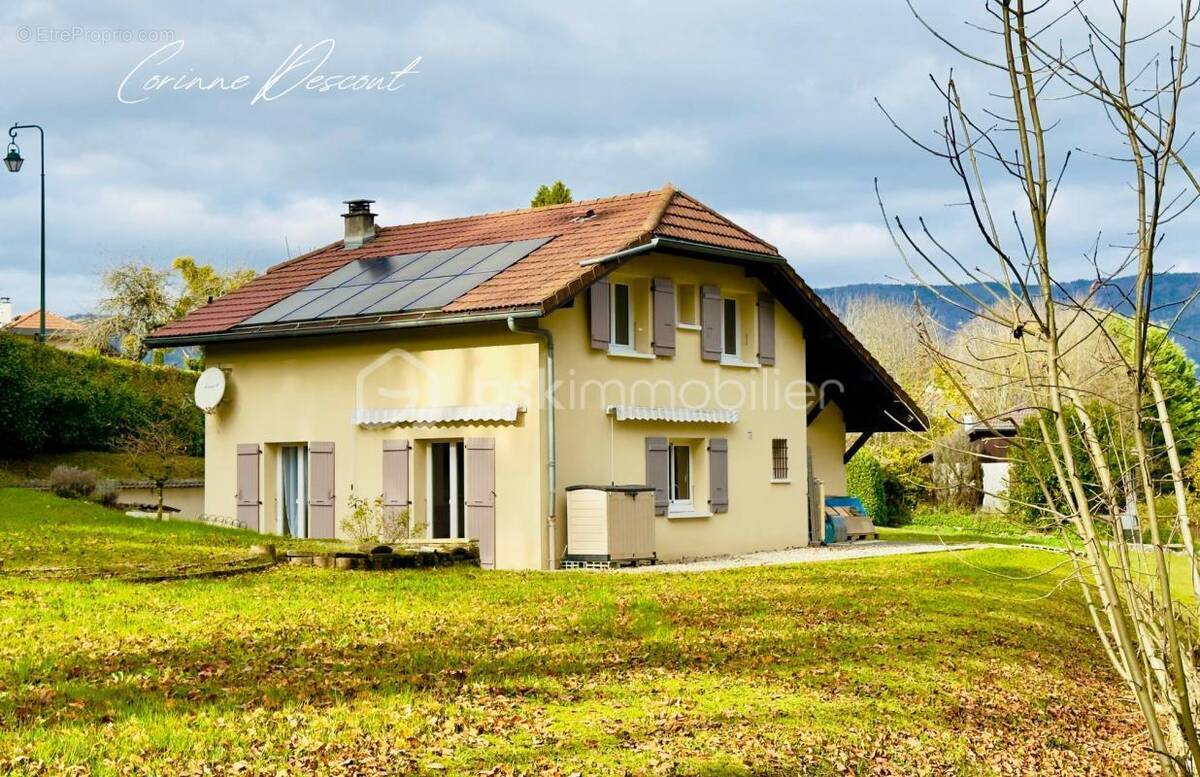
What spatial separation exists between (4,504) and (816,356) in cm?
1477

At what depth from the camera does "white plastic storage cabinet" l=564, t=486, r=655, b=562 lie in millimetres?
19141

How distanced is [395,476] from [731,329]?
659 cm

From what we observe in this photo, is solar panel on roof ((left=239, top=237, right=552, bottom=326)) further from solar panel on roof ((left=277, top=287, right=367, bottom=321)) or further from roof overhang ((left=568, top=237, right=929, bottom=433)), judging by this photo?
roof overhang ((left=568, top=237, right=929, bottom=433))

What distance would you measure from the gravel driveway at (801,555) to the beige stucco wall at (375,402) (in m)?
1.96

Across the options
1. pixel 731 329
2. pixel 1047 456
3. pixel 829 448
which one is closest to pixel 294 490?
pixel 731 329

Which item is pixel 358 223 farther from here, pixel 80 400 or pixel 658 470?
pixel 658 470

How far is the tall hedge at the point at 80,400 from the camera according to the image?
2705 cm

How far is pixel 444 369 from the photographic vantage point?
20266 millimetres

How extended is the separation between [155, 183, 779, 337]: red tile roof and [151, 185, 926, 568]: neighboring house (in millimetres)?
60

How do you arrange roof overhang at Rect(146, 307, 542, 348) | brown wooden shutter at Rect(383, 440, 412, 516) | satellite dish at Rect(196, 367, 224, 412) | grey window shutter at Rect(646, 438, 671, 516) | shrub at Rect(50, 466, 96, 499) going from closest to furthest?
roof overhang at Rect(146, 307, 542, 348)
brown wooden shutter at Rect(383, 440, 412, 516)
grey window shutter at Rect(646, 438, 671, 516)
shrub at Rect(50, 466, 96, 499)
satellite dish at Rect(196, 367, 224, 412)

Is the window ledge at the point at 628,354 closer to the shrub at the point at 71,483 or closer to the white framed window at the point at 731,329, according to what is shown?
the white framed window at the point at 731,329

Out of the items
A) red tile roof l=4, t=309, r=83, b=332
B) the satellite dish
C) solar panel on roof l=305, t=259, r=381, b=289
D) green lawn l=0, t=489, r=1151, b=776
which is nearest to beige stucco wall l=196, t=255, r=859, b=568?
the satellite dish

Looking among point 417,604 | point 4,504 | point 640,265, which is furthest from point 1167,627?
point 4,504

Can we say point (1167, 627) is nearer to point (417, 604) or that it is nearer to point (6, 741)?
point (6, 741)
